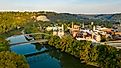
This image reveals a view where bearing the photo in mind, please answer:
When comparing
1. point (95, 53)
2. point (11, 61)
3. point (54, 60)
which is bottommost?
point (54, 60)

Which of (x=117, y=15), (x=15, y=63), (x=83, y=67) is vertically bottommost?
(x=117, y=15)

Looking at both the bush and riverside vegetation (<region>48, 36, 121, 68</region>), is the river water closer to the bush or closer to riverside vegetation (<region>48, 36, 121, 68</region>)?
riverside vegetation (<region>48, 36, 121, 68</region>)

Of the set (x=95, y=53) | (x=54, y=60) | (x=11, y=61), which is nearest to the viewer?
(x=11, y=61)

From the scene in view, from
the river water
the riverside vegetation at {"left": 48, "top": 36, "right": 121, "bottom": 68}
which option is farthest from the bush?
the riverside vegetation at {"left": 48, "top": 36, "right": 121, "bottom": 68}

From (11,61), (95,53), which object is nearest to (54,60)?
(95,53)

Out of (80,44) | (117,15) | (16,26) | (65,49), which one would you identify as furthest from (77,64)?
(117,15)

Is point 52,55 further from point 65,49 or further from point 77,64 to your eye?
point 77,64

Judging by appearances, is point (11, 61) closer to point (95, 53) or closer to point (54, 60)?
point (95, 53)

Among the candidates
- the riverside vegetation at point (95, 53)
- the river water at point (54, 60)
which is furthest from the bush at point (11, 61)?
the riverside vegetation at point (95, 53)
